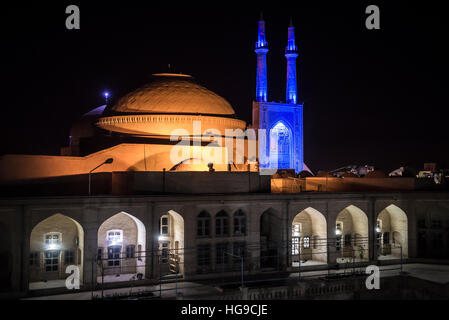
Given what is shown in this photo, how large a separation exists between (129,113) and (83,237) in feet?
47.6

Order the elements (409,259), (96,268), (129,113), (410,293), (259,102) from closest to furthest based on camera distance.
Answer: (96,268) < (410,293) < (409,259) < (129,113) < (259,102)

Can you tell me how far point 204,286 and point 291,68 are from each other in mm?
34238

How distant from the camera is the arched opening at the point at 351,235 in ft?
96.4

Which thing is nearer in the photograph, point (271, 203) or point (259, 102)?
point (271, 203)

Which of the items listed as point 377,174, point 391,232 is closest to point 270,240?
point 391,232

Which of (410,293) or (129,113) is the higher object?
(129,113)

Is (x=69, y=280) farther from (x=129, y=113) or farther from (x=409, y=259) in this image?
(x=409, y=259)

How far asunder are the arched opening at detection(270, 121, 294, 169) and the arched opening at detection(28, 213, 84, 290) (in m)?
29.6

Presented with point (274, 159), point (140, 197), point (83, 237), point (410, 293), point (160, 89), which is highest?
point (160, 89)

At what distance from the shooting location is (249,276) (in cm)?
2555

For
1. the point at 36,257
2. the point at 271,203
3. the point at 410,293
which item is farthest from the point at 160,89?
the point at 410,293

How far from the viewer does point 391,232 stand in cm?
3105

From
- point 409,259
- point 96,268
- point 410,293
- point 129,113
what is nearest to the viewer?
point 96,268

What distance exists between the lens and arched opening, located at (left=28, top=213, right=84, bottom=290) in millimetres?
23766
